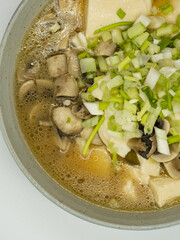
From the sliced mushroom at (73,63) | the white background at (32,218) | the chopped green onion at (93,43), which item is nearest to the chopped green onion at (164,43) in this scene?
the chopped green onion at (93,43)

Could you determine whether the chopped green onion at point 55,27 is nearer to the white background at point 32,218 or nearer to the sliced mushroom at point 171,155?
the white background at point 32,218

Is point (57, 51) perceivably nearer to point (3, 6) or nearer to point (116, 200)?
point (3, 6)

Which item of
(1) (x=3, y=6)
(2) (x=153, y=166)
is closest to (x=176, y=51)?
(2) (x=153, y=166)

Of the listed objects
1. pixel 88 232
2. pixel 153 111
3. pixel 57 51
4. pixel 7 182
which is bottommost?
pixel 88 232

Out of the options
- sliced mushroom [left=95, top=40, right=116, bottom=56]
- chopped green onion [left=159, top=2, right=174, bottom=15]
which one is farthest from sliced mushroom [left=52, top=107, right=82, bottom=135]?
chopped green onion [left=159, top=2, right=174, bottom=15]

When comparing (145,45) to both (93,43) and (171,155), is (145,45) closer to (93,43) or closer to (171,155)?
(93,43)

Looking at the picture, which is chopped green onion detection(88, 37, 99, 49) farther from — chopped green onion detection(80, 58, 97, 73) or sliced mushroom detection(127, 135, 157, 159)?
sliced mushroom detection(127, 135, 157, 159)

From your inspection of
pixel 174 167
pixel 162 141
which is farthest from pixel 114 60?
pixel 174 167
